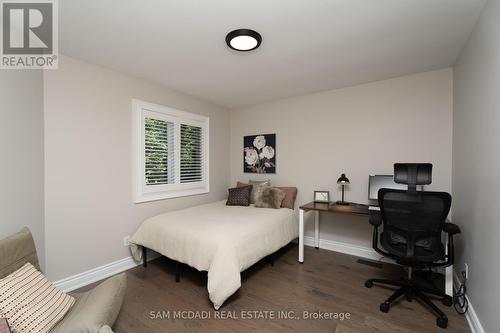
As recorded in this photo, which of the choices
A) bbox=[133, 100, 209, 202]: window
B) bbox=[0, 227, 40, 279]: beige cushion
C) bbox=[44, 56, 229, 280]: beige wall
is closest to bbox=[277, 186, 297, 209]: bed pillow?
bbox=[133, 100, 209, 202]: window

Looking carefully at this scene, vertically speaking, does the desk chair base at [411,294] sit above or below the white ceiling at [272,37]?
below

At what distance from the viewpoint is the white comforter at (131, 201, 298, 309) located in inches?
78.9

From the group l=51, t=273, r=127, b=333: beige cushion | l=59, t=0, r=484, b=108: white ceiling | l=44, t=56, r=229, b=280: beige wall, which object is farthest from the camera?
l=44, t=56, r=229, b=280: beige wall

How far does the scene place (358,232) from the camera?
125 inches

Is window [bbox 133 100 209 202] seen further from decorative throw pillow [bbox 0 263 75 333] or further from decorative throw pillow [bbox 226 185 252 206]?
decorative throw pillow [bbox 0 263 75 333]

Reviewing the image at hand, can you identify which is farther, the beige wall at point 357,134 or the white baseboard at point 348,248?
the white baseboard at point 348,248

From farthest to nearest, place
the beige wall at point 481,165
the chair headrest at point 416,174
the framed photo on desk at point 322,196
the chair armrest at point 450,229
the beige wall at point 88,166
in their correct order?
the framed photo on desk at point 322,196, the beige wall at point 88,166, the chair headrest at point 416,174, the chair armrest at point 450,229, the beige wall at point 481,165

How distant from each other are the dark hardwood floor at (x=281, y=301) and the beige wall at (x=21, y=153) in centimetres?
108

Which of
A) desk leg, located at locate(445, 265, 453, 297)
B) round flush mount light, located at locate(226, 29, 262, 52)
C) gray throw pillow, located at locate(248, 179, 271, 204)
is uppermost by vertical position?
round flush mount light, located at locate(226, 29, 262, 52)

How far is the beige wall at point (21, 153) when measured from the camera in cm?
164

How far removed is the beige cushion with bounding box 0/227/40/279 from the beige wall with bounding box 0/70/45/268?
24 cm

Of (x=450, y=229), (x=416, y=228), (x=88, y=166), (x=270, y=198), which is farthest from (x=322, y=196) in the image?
(x=88, y=166)

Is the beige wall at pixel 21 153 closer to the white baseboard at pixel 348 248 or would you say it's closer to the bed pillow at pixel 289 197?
the bed pillow at pixel 289 197

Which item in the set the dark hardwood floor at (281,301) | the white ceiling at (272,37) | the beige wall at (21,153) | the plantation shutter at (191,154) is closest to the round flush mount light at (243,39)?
the white ceiling at (272,37)
